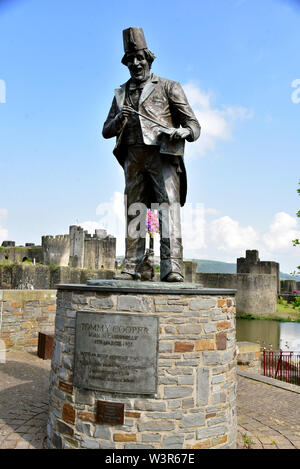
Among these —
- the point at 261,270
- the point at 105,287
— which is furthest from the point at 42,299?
the point at 261,270

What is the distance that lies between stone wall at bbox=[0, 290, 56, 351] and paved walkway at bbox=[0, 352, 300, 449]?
1392mm

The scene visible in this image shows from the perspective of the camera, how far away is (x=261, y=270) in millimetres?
31359

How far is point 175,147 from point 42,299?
6673mm

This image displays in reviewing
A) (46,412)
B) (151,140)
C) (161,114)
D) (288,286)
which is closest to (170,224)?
(151,140)

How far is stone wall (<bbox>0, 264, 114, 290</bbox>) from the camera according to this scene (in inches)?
709

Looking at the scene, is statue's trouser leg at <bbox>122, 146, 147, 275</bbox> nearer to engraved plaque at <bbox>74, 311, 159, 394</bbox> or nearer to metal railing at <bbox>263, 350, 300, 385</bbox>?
engraved plaque at <bbox>74, 311, 159, 394</bbox>

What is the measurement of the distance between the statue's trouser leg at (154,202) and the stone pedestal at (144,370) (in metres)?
0.59

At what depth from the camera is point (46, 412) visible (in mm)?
5098

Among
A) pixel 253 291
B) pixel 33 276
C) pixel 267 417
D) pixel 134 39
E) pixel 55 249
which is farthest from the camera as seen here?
pixel 253 291

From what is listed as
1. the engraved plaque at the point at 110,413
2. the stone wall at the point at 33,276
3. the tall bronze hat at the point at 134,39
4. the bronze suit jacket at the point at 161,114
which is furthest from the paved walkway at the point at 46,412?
the stone wall at the point at 33,276

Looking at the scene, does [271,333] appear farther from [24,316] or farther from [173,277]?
[173,277]

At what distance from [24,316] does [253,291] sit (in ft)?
70.7
